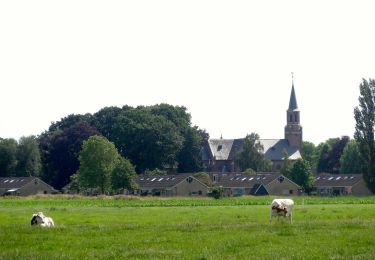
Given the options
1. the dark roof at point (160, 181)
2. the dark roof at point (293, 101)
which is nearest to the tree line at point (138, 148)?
the dark roof at point (160, 181)

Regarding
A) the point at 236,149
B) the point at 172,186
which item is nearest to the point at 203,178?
the point at 172,186

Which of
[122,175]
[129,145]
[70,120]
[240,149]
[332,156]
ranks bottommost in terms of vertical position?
[122,175]

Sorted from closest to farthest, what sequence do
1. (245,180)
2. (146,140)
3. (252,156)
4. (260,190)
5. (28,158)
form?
(260,190) < (245,180) < (146,140) < (28,158) < (252,156)

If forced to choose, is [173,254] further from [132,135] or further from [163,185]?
[132,135]

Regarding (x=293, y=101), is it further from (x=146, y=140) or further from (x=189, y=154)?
(x=146, y=140)

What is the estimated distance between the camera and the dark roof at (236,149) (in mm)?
179200

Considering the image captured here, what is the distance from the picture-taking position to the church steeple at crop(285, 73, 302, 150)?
183m

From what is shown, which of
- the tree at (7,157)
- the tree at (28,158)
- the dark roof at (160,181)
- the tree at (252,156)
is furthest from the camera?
the tree at (252,156)

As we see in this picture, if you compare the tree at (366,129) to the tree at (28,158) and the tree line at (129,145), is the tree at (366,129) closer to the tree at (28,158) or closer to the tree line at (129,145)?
the tree line at (129,145)

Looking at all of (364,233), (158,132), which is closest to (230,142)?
(158,132)

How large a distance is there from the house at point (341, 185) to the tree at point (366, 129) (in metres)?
21.1

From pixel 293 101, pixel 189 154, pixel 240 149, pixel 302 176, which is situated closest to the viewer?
pixel 302 176

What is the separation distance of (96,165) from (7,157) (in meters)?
39.8

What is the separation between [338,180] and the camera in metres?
130
